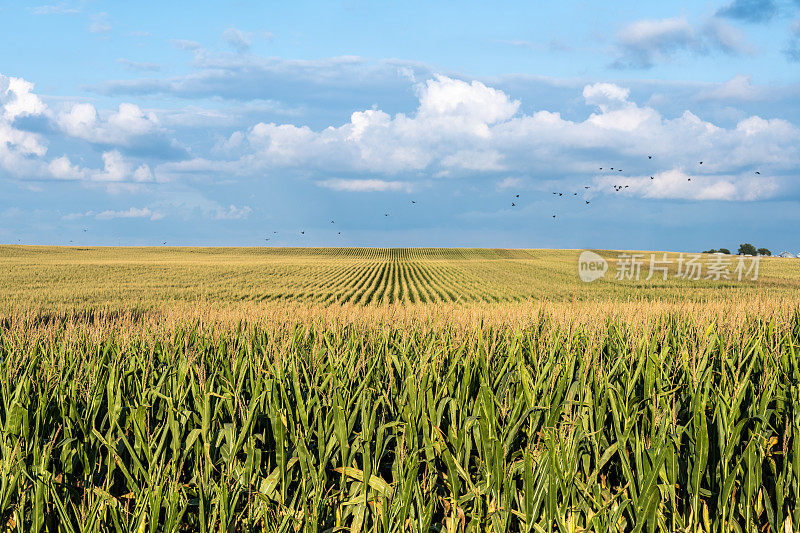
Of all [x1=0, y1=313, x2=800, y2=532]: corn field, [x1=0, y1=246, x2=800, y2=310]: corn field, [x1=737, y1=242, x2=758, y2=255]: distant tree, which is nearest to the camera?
[x1=0, y1=313, x2=800, y2=532]: corn field

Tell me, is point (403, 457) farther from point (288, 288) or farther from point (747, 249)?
point (747, 249)

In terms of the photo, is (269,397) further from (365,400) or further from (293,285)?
(293,285)

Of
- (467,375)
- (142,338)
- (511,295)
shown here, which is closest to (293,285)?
(511,295)

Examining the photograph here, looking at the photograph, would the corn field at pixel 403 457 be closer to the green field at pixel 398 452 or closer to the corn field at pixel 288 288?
the green field at pixel 398 452

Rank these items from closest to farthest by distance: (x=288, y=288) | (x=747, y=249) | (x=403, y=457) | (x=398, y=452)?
(x=403, y=457), (x=398, y=452), (x=288, y=288), (x=747, y=249)

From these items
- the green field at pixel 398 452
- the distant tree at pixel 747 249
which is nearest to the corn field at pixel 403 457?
the green field at pixel 398 452

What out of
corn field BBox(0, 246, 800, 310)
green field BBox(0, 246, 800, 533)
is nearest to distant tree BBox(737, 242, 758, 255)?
corn field BBox(0, 246, 800, 310)

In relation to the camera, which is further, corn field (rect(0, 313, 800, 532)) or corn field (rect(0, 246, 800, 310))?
corn field (rect(0, 246, 800, 310))

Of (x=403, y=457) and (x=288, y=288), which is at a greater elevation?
(x=403, y=457)

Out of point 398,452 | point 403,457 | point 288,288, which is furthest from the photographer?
point 288,288

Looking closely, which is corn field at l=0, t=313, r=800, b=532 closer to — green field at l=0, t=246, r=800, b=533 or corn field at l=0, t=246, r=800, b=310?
green field at l=0, t=246, r=800, b=533

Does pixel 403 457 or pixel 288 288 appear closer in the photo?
pixel 403 457

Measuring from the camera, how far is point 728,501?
12.9ft

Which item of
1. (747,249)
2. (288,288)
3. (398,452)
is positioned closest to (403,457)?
(398,452)
